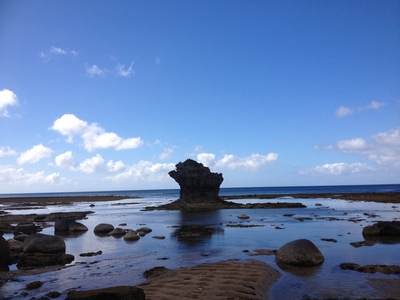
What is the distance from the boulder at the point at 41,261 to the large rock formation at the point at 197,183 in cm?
5732

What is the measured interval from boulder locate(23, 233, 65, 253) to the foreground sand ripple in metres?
10.7

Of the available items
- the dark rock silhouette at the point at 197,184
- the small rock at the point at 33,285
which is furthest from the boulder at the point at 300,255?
the dark rock silhouette at the point at 197,184

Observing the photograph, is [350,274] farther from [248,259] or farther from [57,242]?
[57,242]

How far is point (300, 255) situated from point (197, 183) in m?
60.3

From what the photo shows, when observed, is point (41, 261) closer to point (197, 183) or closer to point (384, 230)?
point (384, 230)

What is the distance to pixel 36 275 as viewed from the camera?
55.0 feet

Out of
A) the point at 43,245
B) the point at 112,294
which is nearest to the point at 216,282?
the point at 112,294

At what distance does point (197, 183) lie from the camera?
255ft

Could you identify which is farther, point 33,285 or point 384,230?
point 384,230

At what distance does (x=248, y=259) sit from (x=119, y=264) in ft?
26.2

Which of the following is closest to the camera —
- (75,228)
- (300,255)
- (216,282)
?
(216,282)

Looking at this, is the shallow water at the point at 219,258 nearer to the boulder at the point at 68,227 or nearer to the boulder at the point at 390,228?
the boulder at the point at 390,228

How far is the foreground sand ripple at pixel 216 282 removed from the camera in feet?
41.4

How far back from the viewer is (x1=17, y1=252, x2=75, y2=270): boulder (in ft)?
61.8
